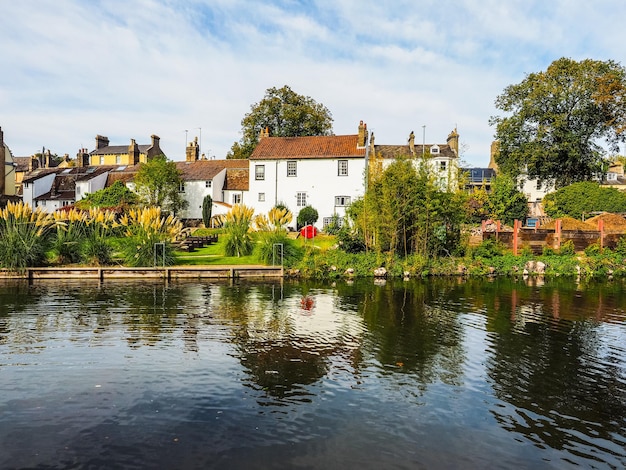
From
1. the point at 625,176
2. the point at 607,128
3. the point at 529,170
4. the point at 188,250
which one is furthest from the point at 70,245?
the point at 625,176

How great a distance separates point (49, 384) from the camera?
382 inches

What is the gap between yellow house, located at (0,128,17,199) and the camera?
57291 millimetres

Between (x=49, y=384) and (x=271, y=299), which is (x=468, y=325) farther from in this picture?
(x=49, y=384)

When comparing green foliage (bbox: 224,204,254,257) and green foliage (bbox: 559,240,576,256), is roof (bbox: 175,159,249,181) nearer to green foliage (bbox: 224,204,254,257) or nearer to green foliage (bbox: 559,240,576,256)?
green foliage (bbox: 224,204,254,257)

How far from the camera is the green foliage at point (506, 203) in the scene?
144 feet

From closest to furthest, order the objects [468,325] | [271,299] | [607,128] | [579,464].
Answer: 1. [579,464]
2. [468,325]
3. [271,299]
4. [607,128]

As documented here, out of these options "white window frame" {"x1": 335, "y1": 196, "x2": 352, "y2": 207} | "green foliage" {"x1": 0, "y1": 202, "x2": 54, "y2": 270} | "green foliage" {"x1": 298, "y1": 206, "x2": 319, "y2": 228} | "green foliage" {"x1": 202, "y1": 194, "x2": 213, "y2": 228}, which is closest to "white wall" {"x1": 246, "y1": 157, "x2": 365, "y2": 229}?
"white window frame" {"x1": 335, "y1": 196, "x2": 352, "y2": 207}

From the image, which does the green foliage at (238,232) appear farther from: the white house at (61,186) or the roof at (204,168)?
the white house at (61,186)

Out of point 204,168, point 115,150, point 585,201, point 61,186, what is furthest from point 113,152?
point 585,201

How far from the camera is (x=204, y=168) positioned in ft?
174

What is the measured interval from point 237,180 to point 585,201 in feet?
111

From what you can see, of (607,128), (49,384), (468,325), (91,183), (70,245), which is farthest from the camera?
(91,183)

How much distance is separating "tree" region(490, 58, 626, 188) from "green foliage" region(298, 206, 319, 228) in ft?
66.6

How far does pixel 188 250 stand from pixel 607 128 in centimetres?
4108
